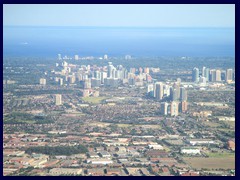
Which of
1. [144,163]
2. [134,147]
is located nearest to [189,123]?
[134,147]

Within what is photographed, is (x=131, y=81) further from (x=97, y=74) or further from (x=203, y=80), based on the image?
(x=203, y=80)

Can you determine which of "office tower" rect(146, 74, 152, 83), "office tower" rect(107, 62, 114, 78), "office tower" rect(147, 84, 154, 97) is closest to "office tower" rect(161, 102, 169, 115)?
"office tower" rect(147, 84, 154, 97)

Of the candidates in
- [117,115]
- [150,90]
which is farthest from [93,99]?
[117,115]

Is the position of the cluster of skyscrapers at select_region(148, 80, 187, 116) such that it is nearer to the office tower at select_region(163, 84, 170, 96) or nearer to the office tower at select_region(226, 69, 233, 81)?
the office tower at select_region(163, 84, 170, 96)

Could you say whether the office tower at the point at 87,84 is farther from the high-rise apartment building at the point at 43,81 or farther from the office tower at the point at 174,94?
the office tower at the point at 174,94

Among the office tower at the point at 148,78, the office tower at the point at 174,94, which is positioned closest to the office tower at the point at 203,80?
the office tower at the point at 148,78
